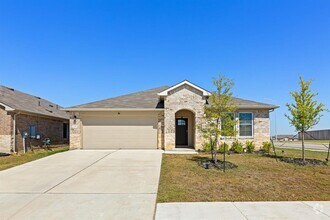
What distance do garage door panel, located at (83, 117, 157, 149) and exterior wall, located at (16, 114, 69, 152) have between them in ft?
13.4

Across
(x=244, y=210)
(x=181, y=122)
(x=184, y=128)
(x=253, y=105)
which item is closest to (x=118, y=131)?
(x=181, y=122)

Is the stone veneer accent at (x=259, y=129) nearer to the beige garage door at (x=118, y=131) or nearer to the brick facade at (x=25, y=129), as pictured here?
the beige garage door at (x=118, y=131)

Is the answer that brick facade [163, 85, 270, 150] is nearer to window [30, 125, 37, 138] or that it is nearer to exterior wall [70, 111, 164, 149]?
exterior wall [70, 111, 164, 149]

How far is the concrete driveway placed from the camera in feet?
15.9

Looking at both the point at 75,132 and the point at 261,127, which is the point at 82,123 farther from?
the point at 261,127

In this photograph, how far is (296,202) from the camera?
5.45 m

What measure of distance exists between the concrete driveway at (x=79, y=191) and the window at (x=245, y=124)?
8.20m

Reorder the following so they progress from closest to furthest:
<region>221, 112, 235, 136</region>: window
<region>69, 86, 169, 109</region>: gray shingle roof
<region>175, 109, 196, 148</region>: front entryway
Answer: <region>221, 112, 235, 136</region>: window
<region>69, 86, 169, 109</region>: gray shingle roof
<region>175, 109, 196, 148</region>: front entryway

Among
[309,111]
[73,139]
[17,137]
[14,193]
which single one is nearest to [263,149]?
[309,111]

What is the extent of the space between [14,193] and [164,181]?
4215 millimetres

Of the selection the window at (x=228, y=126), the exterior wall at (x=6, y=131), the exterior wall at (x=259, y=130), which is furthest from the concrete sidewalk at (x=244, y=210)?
the exterior wall at (x=6, y=131)

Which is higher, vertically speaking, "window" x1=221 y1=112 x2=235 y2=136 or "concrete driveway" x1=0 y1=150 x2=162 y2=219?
"window" x1=221 y1=112 x2=235 y2=136

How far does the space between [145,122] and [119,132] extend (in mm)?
1974

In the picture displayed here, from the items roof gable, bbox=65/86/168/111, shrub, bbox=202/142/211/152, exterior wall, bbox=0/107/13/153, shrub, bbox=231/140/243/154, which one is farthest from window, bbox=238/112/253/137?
exterior wall, bbox=0/107/13/153
